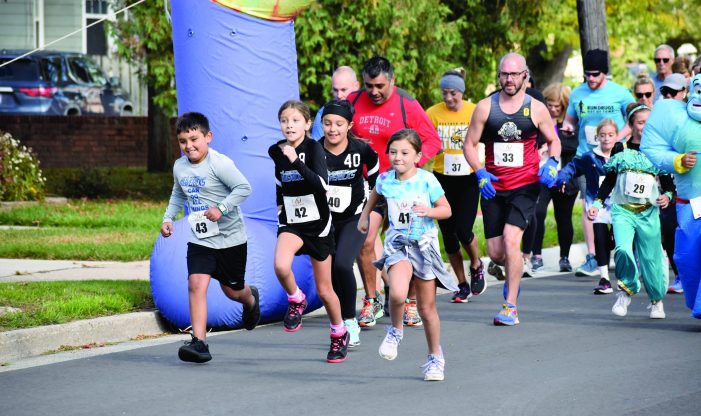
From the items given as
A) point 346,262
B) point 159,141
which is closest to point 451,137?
point 346,262

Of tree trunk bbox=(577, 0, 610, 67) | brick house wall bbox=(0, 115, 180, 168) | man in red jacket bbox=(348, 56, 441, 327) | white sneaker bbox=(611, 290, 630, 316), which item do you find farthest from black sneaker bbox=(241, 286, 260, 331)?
brick house wall bbox=(0, 115, 180, 168)

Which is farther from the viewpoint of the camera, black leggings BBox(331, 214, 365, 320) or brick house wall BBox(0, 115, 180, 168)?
brick house wall BBox(0, 115, 180, 168)

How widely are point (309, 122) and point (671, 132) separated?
8.61 feet

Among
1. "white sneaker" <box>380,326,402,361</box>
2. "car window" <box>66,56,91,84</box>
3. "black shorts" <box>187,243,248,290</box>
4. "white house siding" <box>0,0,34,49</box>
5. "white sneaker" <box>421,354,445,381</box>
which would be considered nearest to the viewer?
"white sneaker" <box>421,354,445,381</box>

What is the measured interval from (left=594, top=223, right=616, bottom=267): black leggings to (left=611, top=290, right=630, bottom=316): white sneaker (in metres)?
1.82

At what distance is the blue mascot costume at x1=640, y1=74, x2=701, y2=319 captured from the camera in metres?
9.30

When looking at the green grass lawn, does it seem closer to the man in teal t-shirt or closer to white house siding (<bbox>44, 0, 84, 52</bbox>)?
the man in teal t-shirt

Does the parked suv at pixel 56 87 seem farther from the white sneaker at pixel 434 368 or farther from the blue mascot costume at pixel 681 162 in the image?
the white sneaker at pixel 434 368

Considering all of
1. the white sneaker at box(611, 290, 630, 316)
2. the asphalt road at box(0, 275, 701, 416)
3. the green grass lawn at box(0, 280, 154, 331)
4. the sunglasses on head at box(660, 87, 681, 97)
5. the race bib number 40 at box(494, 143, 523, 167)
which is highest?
the sunglasses on head at box(660, 87, 681, 97)

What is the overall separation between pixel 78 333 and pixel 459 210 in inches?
144

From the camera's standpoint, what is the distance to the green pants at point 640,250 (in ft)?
32.8

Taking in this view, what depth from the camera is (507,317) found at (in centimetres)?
977

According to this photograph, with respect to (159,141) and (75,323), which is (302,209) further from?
(159,141)

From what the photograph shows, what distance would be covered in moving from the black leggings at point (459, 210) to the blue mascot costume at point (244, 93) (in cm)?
152
